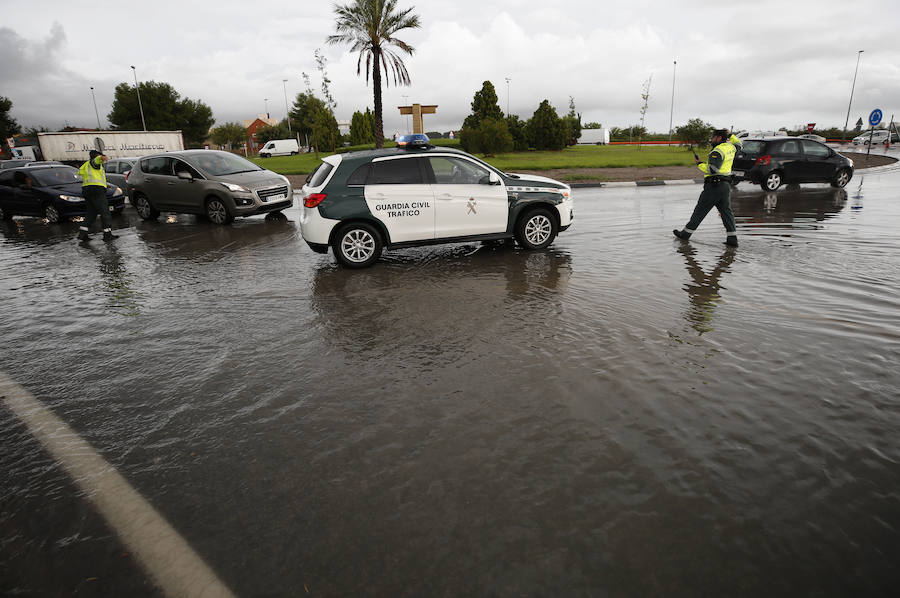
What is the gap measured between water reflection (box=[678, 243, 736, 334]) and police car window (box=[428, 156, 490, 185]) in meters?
3.41

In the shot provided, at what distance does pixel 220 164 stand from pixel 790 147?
17.0 metres

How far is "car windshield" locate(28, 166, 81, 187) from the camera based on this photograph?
48.8 ft

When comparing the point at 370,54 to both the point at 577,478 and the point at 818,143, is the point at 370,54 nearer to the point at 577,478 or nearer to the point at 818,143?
the point at 818,143

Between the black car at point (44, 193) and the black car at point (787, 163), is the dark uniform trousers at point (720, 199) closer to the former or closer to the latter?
the black car at point (787, 163)

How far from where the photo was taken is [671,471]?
2.93 meters

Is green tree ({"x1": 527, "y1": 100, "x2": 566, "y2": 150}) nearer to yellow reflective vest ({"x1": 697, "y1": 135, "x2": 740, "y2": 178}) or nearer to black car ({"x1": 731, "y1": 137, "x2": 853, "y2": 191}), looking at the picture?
black car ({"x1": 731, "y1": 137, "x2": 853, "y2": 191})

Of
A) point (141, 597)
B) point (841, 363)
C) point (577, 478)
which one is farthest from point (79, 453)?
point (841, 363)

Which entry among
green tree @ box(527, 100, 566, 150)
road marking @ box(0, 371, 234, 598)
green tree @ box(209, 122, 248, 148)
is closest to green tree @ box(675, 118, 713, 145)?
green tree @ box(527, 100, 566, 150)

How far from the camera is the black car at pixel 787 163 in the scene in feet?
52.7

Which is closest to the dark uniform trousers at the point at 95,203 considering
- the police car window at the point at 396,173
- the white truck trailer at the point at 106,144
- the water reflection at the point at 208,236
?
the water reflection at the point at 208,236

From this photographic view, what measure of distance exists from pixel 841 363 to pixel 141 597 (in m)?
4.96

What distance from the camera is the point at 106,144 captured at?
3503 cm

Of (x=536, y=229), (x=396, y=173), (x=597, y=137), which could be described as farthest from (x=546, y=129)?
(x=396, y=173)

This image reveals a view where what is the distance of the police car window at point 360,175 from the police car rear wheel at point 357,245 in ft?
2.03
